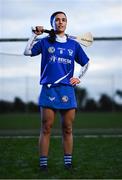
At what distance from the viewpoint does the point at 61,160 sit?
6.70m

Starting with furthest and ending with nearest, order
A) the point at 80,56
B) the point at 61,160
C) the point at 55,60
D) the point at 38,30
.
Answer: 1. the point at 61,160
2. the point at 80,56
3. the point at 38,30
4. the point at 55,60

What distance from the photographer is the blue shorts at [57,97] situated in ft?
19.1

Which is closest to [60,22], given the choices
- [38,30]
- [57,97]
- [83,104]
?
[38,30]

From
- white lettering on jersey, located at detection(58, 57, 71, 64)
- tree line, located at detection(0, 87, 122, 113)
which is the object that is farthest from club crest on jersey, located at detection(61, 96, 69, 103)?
tree line, located at detection(0, 87, 122, 113)

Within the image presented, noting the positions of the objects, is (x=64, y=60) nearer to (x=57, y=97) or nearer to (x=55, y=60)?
(x=55, y=60)

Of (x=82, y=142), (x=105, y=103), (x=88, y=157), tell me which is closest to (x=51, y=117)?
(x=88, y=157)

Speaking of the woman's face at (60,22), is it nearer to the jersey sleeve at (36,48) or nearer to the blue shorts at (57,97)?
the jersey sleeve at (36,48)

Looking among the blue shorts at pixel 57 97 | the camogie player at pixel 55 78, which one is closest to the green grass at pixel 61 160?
the camogie player at pixel 55 78

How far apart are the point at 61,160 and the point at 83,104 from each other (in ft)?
80.0

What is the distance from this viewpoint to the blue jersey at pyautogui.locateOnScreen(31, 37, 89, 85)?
5816mm

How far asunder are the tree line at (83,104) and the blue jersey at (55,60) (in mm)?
19545

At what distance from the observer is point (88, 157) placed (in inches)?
274

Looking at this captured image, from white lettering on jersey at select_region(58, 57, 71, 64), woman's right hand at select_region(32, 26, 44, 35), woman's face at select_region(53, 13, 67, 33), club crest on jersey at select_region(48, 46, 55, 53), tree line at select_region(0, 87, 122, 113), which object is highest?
woman's face at select_region(53, 13, 67, 33)

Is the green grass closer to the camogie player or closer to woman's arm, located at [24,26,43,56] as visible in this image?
the camogie player
